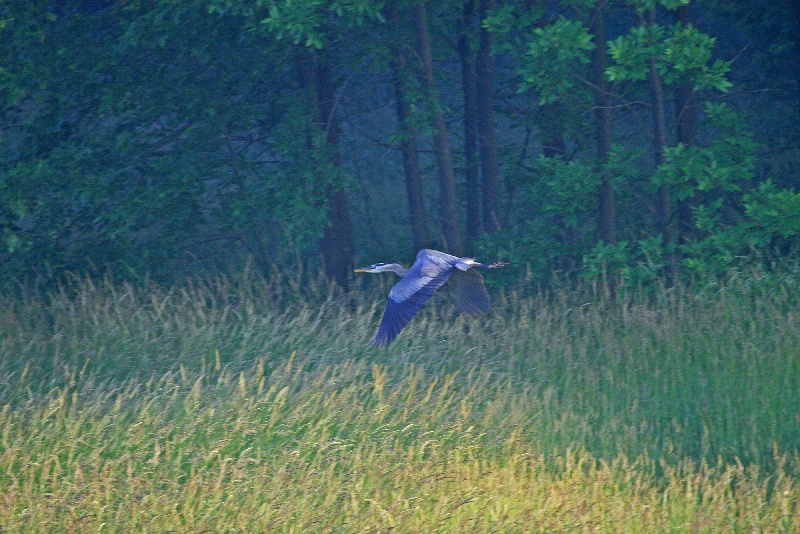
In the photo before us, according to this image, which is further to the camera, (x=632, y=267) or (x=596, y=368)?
(x=632, y=267)

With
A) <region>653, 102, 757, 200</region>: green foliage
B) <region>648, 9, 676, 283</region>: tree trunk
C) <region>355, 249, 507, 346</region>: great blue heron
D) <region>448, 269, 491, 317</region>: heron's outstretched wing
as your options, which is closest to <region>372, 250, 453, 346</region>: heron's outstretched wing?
<region>355, 249, 507, 346</region>: great blue heron

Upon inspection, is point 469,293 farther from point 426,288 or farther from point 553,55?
point 553,55

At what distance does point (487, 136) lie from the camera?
9648 millimetres

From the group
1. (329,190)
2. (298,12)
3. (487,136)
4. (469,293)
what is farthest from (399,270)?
(487,136)

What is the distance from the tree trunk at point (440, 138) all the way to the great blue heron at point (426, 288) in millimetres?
2106

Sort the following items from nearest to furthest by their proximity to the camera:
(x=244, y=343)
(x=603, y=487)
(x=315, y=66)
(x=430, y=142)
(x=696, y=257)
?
(x=603, y=487) → (x=244, y=343) → (x=696, y=257) → (x=315, y=66) → (x=430, y=142)

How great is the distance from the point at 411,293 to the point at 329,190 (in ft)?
11.1

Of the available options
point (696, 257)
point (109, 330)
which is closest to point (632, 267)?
point (696, 257)

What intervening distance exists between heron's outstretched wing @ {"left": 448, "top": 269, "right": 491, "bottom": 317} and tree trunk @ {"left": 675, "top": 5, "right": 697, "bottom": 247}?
2508 mm

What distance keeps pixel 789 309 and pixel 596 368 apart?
1.76 m

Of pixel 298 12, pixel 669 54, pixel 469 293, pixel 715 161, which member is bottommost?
pixel 469 293

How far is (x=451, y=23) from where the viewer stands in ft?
33.3

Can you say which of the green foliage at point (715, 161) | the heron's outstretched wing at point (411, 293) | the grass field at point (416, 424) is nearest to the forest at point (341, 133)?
the green foliage at point (715, 161)

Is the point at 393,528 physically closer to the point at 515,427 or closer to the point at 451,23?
the point at 515,427
